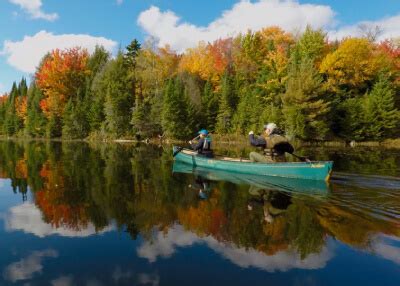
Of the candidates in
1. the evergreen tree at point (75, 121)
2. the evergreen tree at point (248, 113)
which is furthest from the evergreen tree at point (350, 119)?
the evergreen tree at point (75, 121)

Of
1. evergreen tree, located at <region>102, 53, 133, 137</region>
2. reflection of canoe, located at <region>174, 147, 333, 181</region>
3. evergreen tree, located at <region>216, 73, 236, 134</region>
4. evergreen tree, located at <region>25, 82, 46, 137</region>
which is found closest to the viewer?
reflection of canoe, located at <region>174, 147, 333, 181</region>

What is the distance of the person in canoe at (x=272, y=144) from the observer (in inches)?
552

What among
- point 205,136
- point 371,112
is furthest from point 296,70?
point 205,136

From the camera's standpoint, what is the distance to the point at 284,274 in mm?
5438

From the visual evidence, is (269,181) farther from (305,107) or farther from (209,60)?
(209,60)

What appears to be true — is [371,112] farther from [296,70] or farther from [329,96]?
[296,70]

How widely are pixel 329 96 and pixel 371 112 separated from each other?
5361mm

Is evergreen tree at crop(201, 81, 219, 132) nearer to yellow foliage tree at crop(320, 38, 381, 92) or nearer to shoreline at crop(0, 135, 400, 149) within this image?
shoreline at crop(0, 135, 400, 149)

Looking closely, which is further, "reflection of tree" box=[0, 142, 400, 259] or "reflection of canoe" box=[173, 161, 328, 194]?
"reflection of canoe" box=[173, 161, 328, 194]

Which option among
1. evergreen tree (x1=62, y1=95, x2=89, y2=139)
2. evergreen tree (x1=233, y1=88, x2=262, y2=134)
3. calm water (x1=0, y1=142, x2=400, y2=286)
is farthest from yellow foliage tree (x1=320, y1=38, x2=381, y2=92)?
evergreen tree (x1=62, y1=95, x2=89, y2=139)

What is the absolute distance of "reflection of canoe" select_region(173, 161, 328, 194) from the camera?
1209 centimetres

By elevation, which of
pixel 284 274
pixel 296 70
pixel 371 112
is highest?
pixel 296 70

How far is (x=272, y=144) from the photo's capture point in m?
14.2

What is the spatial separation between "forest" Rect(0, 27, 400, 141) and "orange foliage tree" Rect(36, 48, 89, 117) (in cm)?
18
